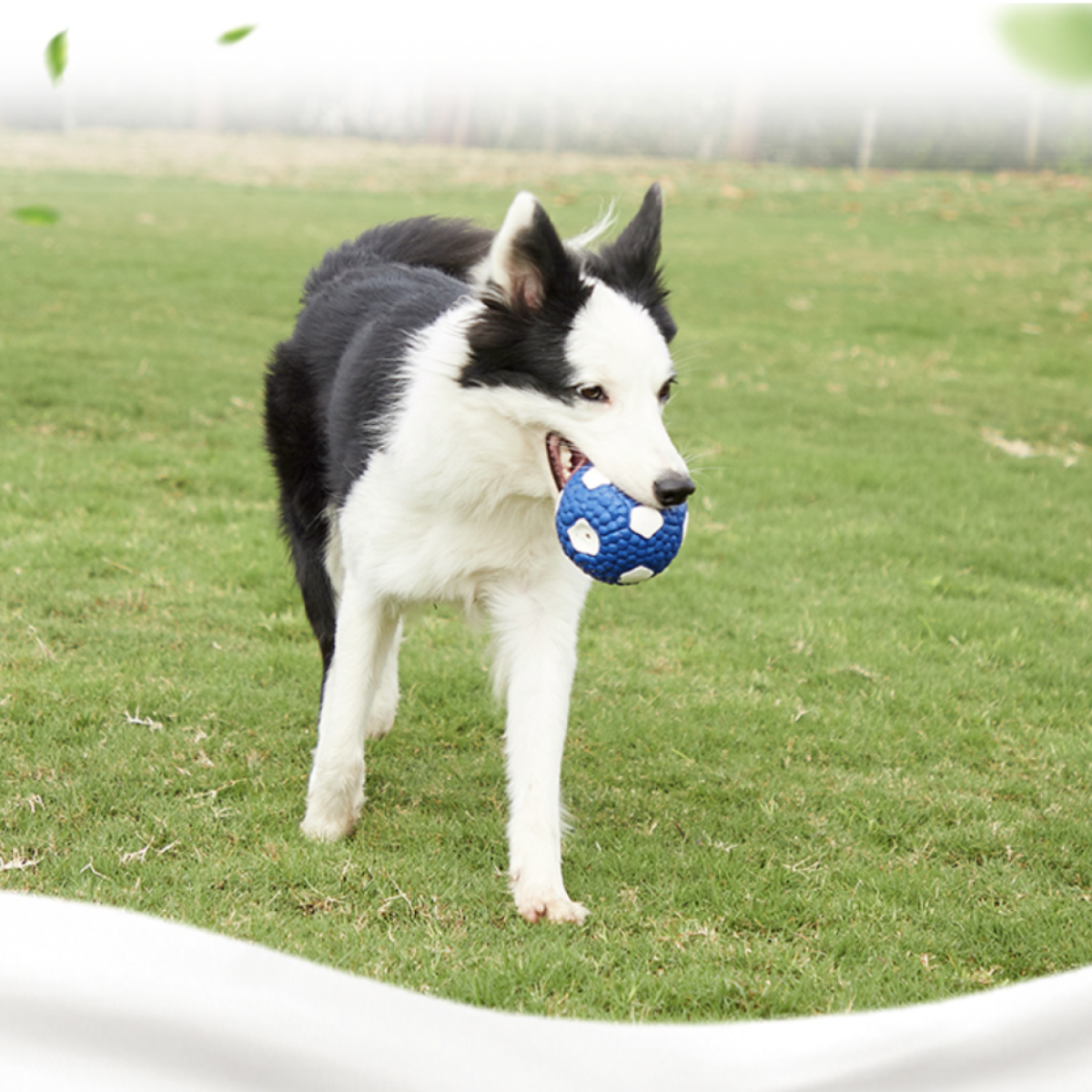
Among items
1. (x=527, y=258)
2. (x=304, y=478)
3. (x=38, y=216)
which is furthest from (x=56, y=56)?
(x=304, y=478)

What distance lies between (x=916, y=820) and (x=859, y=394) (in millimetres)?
8266

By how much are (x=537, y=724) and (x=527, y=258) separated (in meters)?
1.41

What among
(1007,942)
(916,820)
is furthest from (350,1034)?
(916,820)

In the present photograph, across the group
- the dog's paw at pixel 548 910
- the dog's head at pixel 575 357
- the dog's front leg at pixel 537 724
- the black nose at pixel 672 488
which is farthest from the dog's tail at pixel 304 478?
the black nose at pixel 672 488

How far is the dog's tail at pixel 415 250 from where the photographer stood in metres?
5.27

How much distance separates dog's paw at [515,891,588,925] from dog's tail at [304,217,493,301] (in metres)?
2.64

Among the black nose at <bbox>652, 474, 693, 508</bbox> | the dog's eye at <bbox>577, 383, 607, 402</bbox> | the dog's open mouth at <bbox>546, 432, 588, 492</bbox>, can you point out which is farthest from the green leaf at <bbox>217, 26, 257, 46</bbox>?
the dog's open mouth at <bbox>546, 432, 588, 492</bbox>

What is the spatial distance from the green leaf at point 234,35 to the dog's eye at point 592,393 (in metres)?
2.44

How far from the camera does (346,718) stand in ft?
13.8

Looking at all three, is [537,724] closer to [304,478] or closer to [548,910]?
[548,910]

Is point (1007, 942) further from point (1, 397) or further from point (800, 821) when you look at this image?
point (1, 397)

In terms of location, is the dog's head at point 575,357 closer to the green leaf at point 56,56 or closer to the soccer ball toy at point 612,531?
the soccer ball toy at point 612,531

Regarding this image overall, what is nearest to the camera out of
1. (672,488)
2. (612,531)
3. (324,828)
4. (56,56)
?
(56,56)

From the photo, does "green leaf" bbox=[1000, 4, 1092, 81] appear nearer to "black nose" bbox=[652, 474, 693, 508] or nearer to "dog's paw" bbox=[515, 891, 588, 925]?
"black nose" bbox=[652, 474, 693, 508]
